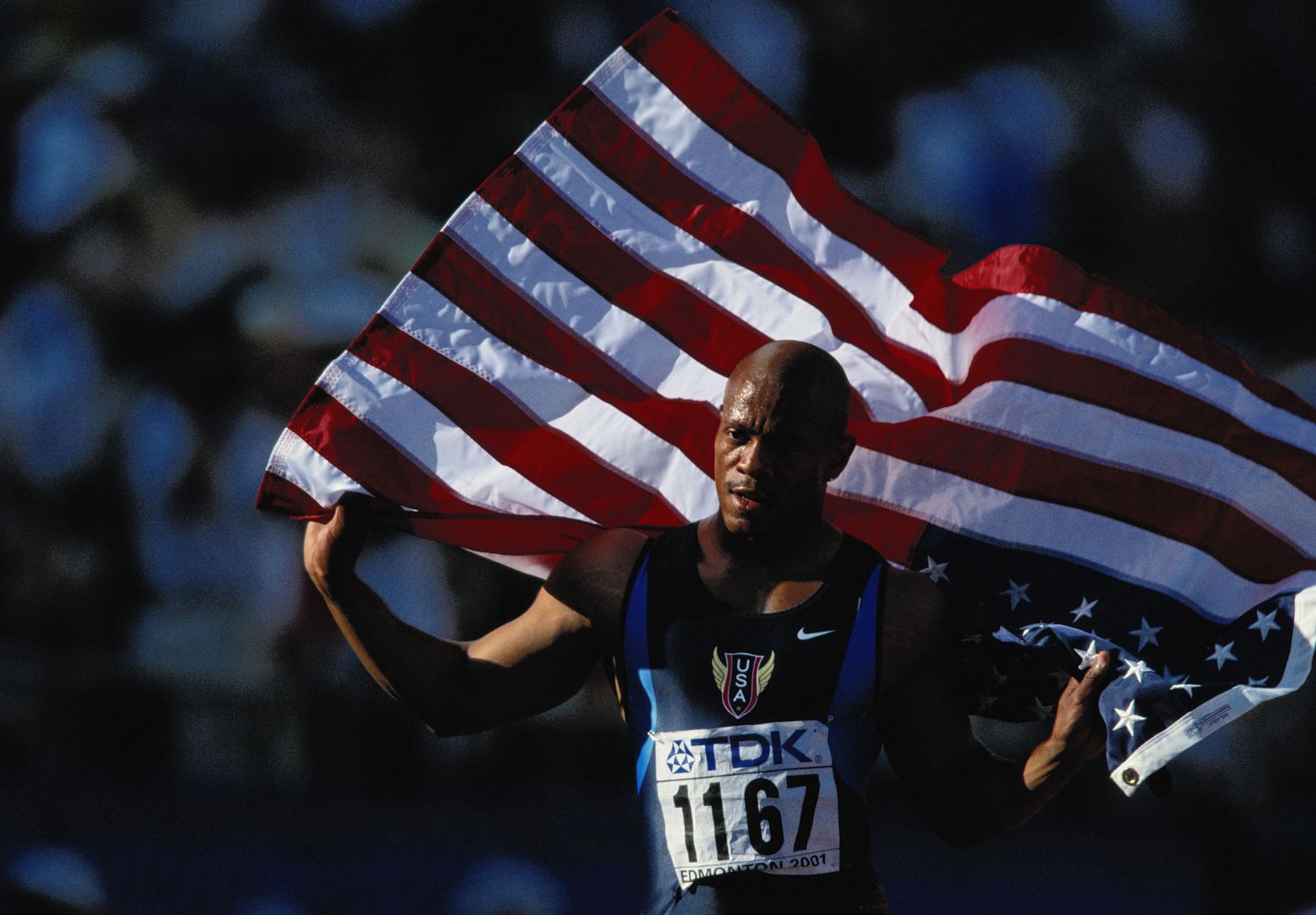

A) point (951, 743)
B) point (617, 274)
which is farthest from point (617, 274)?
point (951, 743)

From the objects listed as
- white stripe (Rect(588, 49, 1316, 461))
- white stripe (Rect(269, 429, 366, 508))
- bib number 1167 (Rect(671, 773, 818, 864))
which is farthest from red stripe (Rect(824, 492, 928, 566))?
white stripe (Rect(269, 429, 366, 508))

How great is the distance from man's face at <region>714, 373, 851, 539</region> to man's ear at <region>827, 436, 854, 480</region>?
0.02m

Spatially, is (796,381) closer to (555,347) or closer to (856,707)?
(856,707)

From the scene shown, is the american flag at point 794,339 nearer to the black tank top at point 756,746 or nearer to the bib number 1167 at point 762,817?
the black tank top at point 756,746

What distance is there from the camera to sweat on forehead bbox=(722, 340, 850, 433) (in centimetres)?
333

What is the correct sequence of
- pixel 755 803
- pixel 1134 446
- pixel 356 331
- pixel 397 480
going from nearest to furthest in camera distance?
pixel 755 803 < pixel 397 480 < pixel 1134 446 < pixel 356 331

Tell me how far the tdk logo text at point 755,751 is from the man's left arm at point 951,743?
251 millimetres

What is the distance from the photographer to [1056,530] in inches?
158

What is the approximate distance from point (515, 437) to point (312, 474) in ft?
1.88

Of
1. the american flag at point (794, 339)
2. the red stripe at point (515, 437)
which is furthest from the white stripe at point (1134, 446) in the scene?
the red stripe at point (515, 437)

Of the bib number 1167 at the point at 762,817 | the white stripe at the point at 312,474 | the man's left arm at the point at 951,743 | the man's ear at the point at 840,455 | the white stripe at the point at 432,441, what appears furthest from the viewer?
the white stripe at the point at 432,441

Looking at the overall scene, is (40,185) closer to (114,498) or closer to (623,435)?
(114,498)

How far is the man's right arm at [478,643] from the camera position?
3387 mm

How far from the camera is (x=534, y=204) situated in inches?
164
